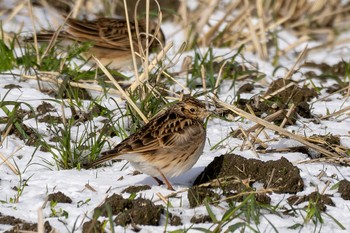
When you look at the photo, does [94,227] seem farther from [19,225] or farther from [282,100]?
[282,100]

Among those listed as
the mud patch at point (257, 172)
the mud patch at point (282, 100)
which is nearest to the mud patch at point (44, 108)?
the mud patch at point (282, 100)

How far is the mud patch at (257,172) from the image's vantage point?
235 inches

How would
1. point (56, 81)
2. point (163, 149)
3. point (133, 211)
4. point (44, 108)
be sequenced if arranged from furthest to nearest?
point (56, 81) < point (44, 108) < point (163, 149) < point (133, 211)

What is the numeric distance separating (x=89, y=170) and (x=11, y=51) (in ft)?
8.54

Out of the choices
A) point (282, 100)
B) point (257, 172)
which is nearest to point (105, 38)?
point (282, 100)

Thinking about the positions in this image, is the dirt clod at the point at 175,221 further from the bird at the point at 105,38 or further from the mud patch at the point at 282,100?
the bird at the point at 105,38

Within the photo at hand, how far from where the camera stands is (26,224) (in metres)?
5.07

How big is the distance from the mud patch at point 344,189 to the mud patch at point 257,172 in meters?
0.27

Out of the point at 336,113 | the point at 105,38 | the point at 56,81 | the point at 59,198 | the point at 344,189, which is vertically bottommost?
the point at 344,189

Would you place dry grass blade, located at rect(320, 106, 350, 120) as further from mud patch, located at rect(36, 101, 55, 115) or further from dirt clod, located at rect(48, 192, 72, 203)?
dirt clod, located at rect(48, 192, 72, 203)

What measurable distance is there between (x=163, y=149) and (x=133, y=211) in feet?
2.83

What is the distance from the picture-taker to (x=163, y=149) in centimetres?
598

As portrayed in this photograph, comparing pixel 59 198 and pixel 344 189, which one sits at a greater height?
pixel 59 198

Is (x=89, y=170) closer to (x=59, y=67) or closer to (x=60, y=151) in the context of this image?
(x=60, y=151)
